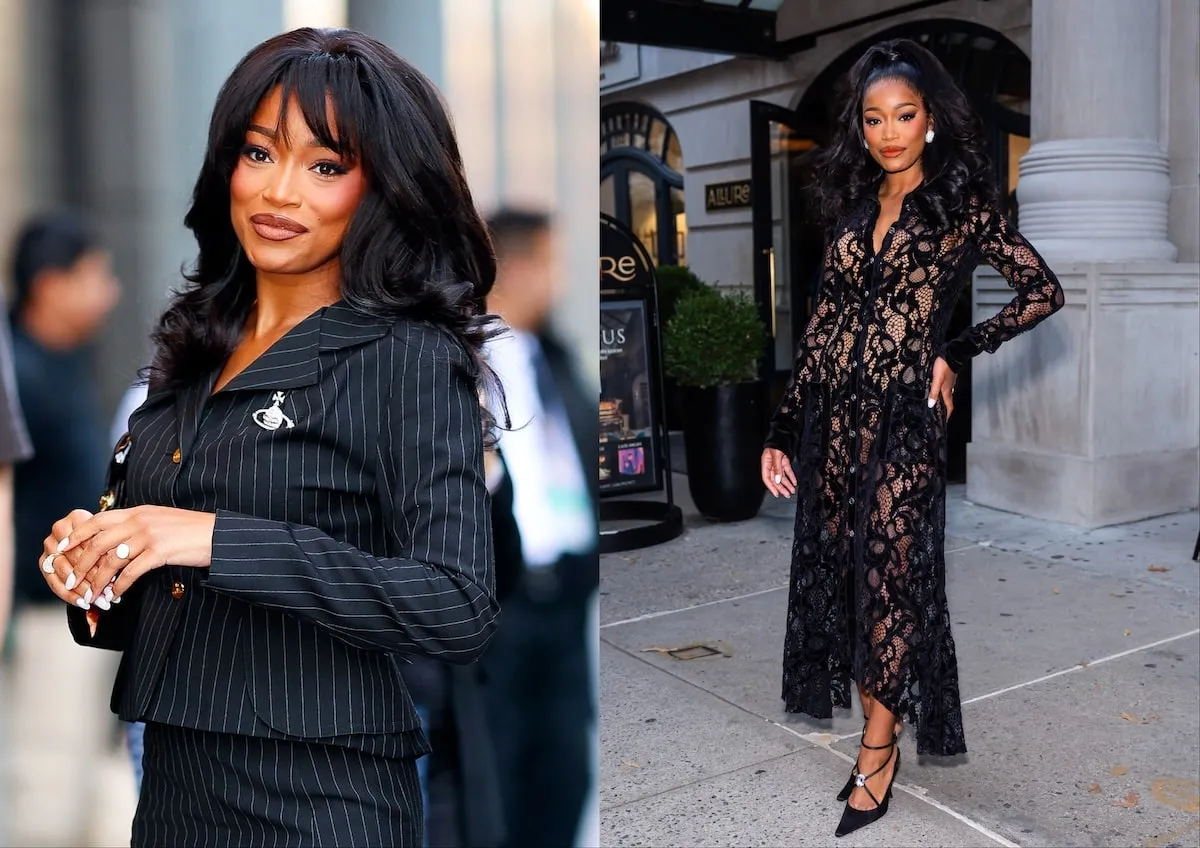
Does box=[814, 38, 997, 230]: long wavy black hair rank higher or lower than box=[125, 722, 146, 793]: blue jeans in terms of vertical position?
higher

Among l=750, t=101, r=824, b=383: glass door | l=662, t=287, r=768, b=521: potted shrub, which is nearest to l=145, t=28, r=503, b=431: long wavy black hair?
l=662, t=287, r=768, b=521: potted shrub

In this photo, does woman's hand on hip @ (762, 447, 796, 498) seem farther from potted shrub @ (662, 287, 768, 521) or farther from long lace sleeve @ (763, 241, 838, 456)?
potted shrub @ (662, 287, 768, 521)

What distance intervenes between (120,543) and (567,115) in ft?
4.33

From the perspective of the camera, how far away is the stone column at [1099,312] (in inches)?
281

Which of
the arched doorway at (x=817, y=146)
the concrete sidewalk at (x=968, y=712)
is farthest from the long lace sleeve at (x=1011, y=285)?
the arched doorway at (x=817, y=146)

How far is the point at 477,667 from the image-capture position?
237 centimetres

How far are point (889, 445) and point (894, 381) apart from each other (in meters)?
0.18

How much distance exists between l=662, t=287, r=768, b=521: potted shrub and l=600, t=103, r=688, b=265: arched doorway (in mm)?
6287

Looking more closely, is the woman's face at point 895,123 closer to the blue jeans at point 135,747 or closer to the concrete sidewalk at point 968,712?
the concrete sidewalk at point 968,712

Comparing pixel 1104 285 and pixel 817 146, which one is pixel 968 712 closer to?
pixel 1104 285

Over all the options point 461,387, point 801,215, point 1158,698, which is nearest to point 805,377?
point 1158,698

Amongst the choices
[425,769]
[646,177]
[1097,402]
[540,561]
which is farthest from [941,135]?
[646,177]

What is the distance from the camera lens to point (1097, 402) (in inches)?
279

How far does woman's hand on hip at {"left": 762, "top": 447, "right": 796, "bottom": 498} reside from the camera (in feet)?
12.0
